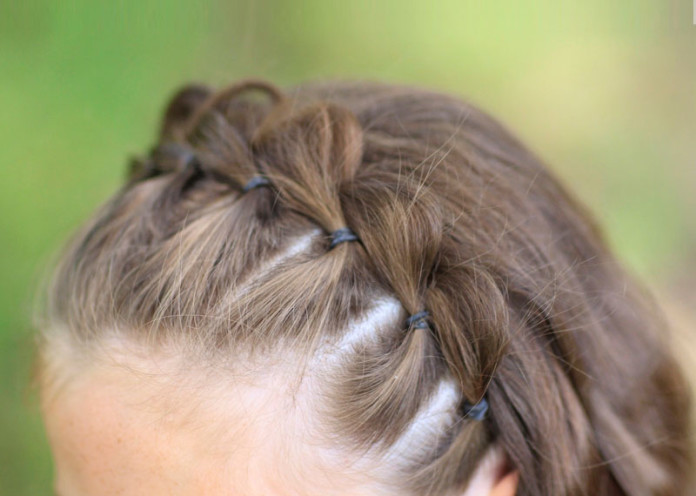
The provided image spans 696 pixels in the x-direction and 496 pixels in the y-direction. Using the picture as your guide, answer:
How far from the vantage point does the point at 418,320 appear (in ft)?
2.39

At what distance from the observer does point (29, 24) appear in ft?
5.11

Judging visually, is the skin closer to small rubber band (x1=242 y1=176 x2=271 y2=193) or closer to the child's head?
the child's head

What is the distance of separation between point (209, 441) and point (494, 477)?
1.08 ft

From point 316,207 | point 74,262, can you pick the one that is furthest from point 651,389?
point 74,262

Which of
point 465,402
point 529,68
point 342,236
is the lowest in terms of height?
point 465,402

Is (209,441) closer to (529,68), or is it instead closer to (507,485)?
(507,485)

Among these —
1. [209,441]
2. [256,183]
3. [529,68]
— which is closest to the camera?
[209,441]

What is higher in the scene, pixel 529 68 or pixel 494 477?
pixel 529 68

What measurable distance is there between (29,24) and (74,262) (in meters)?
0.93

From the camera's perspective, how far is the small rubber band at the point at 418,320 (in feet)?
2.38

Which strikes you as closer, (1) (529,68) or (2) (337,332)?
(2) (337,332)

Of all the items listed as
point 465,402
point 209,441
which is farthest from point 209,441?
point 465,402

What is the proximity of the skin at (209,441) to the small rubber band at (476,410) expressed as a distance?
7cm

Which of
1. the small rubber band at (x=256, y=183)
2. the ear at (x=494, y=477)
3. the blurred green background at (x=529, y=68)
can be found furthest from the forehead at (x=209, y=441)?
the blurred green background at (x=529, y=68)
